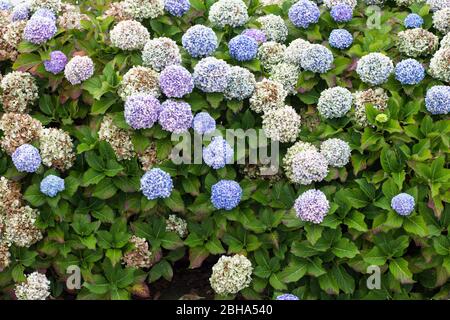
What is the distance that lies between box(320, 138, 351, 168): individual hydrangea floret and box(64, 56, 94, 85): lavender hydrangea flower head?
1341 mm

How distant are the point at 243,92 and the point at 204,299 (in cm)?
118

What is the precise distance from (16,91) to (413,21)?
7.85 ft

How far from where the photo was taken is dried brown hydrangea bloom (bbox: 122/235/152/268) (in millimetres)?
3959

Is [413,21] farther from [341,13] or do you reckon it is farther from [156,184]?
[156,184]

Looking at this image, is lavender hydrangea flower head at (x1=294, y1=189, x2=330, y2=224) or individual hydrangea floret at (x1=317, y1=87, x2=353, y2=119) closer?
lavender hydrangea flower head at (x1=294, y1=189, x2=330, y2=224)

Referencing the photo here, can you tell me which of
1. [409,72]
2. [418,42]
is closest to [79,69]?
[409,72]

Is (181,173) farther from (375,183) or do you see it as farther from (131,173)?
(375,183)

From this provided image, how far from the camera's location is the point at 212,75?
3932 mm

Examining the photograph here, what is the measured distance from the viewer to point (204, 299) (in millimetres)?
4164

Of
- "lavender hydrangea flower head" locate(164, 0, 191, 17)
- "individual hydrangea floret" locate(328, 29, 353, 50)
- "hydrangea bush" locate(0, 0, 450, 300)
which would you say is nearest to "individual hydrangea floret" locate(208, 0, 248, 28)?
"hydrangea bush" locate(0, 0, 450, 300)

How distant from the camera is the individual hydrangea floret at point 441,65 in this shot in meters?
4.04

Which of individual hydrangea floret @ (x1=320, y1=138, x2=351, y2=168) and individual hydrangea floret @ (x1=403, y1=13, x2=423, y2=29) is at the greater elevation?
individual hydrangea floret @ (x1=403, y1=13, x2=423, y2=29)

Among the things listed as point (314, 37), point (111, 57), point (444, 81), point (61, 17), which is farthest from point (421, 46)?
point (61, 17)

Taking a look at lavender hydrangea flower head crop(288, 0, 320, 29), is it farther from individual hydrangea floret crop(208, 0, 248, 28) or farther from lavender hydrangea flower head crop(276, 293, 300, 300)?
lavender hydrangea flower head crop(276, 293, 300, 300)
